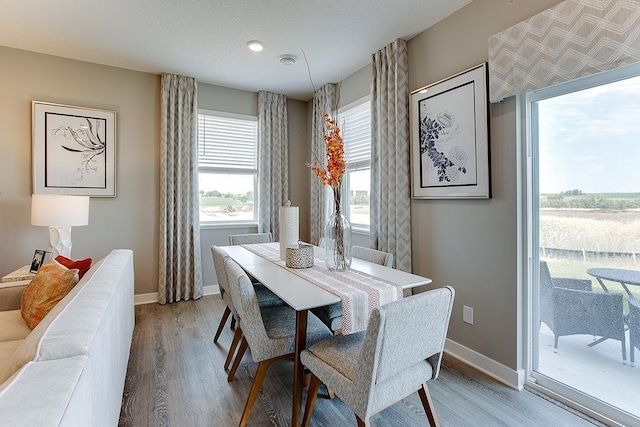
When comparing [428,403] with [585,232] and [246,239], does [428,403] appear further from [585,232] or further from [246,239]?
[246,239]

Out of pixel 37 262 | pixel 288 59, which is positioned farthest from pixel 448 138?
pixel 37 262

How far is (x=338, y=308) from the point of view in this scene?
2.15 metres

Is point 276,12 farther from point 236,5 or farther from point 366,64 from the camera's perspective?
point 366,64

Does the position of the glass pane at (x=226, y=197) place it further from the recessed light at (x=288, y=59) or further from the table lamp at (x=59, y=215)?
the recessed light at (x=288, y=59)

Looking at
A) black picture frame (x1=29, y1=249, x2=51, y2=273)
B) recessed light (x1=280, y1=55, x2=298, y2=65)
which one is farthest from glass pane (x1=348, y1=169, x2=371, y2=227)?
black picture frame (x1=29, y1=249, x2=51, y2=273)

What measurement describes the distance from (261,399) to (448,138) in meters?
2.26

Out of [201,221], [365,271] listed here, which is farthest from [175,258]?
[365,271]

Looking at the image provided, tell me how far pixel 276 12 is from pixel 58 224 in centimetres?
252

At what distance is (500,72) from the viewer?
2080mm

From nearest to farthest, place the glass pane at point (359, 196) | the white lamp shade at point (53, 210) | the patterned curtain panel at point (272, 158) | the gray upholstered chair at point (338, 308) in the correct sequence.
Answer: the gray upholstered chair at point (338, 308)
the white lamp shade at point (53, 210)
the glass pane at point (359, 196)
the patterned curtain panel at point (272, 158)

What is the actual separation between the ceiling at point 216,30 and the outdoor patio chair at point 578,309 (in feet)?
6.81

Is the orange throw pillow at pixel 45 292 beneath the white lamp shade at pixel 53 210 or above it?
beneath

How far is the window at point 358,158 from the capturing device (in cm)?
353

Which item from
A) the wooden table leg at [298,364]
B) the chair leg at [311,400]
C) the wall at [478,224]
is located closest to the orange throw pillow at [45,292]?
the wooden table leg at [298,364]
